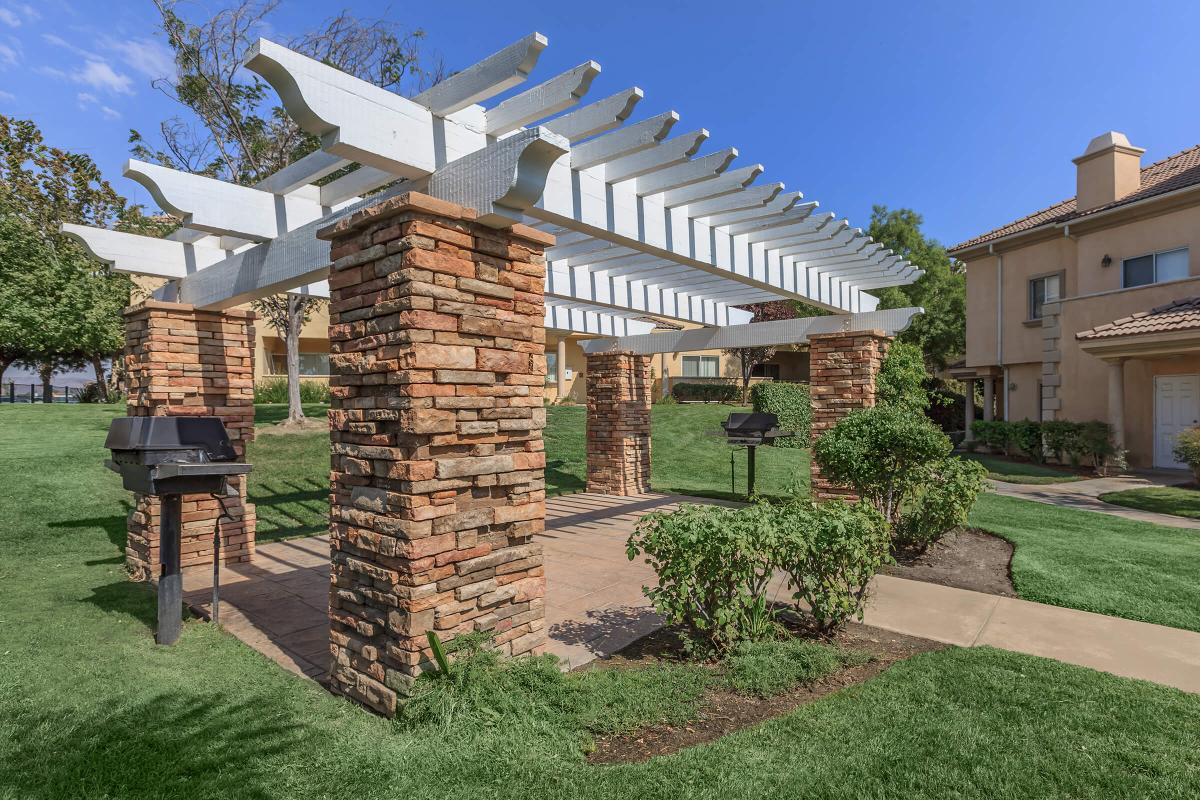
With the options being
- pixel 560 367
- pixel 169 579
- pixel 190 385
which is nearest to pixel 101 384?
pixel 560 367

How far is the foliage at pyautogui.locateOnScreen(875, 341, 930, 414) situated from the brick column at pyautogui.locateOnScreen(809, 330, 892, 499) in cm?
9

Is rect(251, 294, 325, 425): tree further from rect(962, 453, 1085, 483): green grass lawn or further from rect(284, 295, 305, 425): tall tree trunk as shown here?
rect(962, 453, 1085, 483): green grass lawn

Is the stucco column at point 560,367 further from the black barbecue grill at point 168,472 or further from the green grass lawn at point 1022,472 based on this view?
the black barbecue grill at point 168,472

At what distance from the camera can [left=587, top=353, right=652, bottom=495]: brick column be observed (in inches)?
413

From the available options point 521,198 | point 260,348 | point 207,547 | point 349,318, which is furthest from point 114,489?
point 260,348

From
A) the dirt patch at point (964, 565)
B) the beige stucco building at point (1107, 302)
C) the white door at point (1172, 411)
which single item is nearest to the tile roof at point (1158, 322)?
the beige stucco building at point (1107, 302)

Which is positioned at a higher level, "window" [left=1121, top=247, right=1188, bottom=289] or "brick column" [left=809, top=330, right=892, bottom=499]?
"window" [left=1121, top=247, right=1188, bottom=289]

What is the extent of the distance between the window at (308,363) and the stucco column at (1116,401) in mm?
25412

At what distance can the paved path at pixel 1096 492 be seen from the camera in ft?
29.0

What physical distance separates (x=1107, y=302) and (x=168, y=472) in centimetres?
1818

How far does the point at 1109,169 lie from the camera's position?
49.8 ft

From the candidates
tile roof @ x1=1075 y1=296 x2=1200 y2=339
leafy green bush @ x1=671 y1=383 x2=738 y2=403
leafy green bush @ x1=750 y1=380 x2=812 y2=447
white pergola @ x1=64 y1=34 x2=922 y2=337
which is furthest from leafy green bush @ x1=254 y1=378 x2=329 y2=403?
tile roof @ x1=1075 y1=296 x2=1200 y2=339

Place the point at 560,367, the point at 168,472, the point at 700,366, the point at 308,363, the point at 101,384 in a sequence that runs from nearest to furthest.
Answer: the point at 168,472 < the point at 101,384 < the point at 560,367 < the point at 308,363 < the point at 700,366

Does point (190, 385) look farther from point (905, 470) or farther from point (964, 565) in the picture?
point (964, 565)
